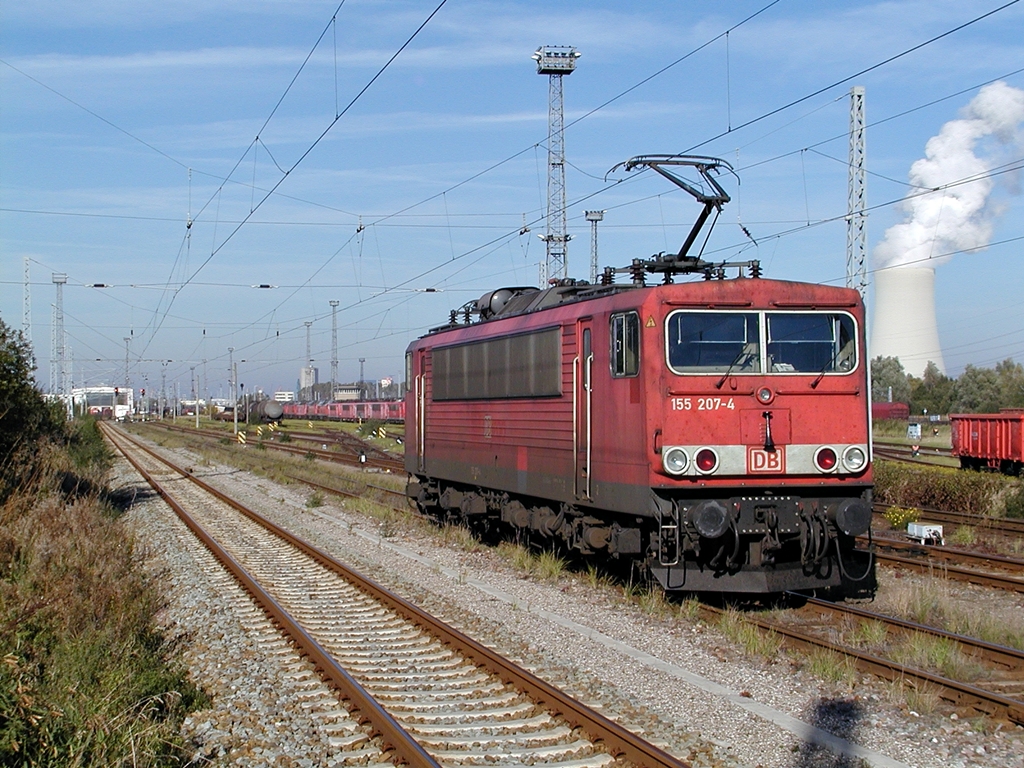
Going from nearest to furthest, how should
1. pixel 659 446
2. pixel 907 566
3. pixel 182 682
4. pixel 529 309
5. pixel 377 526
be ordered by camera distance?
1. pixel 182 682
2. pixel 659 446
3. pixel 907 566
4. pixel 529 309
5. pixel 377 526

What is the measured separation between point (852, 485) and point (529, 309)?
5.49m

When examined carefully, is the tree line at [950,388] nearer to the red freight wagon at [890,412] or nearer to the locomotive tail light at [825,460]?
the red freight wagon at [890,412]

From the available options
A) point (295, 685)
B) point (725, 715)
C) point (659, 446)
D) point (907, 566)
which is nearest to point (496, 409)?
point (659, 446)

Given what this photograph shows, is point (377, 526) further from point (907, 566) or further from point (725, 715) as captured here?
point (725, 715)

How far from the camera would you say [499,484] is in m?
15.3

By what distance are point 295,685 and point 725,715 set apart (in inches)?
137

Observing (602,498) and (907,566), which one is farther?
(907,566)

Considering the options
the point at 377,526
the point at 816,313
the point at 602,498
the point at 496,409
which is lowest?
the point at 377,526

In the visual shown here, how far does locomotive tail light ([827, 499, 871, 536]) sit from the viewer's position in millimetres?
10648

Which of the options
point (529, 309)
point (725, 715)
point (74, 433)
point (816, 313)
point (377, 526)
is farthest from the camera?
point (74, 433)

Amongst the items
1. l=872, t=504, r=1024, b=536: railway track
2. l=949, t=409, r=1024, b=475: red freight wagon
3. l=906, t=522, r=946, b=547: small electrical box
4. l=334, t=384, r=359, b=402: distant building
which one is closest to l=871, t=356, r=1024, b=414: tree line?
l=949, t=409, r=1024, b=475: red freight wagon

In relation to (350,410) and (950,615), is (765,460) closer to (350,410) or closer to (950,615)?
(950,615)

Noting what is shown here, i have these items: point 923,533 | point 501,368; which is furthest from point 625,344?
point 923,533

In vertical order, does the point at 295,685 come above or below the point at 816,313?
below
